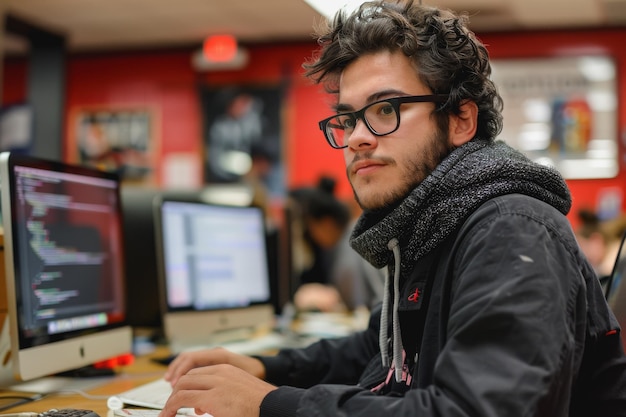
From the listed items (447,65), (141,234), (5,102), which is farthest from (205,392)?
(5,102)

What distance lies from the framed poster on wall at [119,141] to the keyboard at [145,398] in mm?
5127

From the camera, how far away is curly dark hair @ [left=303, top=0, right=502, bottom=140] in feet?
4.37

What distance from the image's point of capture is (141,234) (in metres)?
2.48

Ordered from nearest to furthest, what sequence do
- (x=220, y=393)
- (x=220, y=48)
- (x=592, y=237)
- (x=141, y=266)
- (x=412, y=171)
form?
(x=220, y=393)
(x=412, y=171)
(x=141, y=266)
(x=592, y=237)
(x=220, y=48)

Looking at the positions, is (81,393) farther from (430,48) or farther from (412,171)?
(430,48)

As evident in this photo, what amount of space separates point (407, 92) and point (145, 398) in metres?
0.79

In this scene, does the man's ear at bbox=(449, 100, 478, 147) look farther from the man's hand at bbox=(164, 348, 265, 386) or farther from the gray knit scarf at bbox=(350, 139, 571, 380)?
the man's hand at bbox=(164, 348, 265, 386)

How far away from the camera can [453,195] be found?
115cm

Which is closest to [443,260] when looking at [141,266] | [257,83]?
[141,266]

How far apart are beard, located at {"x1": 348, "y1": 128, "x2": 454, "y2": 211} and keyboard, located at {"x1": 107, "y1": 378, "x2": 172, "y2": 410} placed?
564 mm

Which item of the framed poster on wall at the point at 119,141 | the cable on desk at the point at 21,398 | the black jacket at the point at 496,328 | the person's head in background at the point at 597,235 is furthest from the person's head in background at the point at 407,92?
the framed poster on wall at the point at 119,141

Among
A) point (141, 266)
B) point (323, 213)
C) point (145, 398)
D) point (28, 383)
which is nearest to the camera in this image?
point (145, 398)

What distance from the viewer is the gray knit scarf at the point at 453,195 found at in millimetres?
1118

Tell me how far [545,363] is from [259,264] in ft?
5.76
